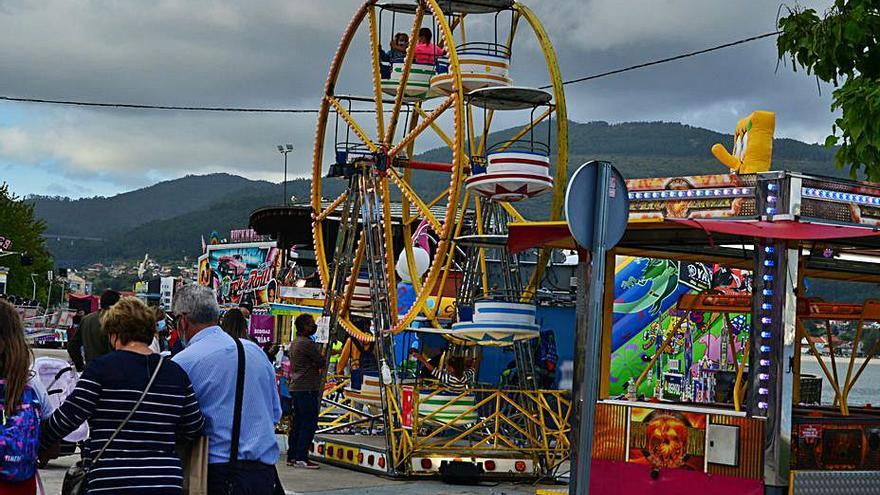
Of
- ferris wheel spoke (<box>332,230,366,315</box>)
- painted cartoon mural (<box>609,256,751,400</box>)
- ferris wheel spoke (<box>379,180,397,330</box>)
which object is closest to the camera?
ferris wheel spoke (<box>379,180,397,330</box>)

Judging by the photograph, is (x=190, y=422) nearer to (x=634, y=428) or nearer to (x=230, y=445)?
(x=230, y=445)

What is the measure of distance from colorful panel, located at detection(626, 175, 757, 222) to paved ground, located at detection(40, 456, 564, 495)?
4.62 meters

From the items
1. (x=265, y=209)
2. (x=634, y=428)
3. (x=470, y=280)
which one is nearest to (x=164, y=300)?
(x=265, y=209)

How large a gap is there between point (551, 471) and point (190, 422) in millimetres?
10341

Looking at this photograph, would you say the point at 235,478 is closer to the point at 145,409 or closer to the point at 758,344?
the point at 145,409

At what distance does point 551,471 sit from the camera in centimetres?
1655

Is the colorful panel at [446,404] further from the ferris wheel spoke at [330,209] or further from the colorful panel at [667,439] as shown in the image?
the colorful panel at [667,439]

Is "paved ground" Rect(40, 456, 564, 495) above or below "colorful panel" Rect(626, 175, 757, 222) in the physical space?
below

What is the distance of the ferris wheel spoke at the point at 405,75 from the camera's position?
19625mm

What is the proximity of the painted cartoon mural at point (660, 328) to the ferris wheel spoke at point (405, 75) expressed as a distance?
12306 millimetres

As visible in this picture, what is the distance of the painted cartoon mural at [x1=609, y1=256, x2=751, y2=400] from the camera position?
3127 centimetres

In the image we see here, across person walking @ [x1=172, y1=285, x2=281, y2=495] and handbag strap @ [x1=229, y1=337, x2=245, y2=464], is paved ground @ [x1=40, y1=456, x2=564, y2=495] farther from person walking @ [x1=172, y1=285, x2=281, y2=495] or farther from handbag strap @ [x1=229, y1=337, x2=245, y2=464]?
handbag strap @ [x1=229, y1=337, x2=245, y2=464]

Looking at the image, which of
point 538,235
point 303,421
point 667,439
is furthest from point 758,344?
point 303,421

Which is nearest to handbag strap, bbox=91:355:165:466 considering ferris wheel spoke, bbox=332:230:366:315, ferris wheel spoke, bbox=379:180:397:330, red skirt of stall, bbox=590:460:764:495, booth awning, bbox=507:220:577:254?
red skirt of stall, bbox=590:460:764:495
